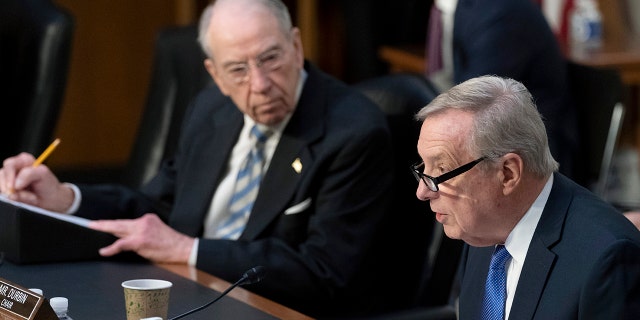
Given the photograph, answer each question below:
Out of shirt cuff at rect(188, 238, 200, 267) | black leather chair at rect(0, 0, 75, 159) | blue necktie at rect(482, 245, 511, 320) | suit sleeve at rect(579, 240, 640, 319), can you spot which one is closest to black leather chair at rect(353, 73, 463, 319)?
shirt cuff at rect(188, 238, 200, 267)

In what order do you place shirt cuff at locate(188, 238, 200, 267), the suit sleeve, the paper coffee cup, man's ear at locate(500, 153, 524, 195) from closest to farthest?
the suit sleeve → man's ear at locate(500, 153, 524, 195) → the paper coffee cup → shirt cuff at locate(188, 238, 200, 267)

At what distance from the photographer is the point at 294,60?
123 inches

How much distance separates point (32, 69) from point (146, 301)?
225 centimetres

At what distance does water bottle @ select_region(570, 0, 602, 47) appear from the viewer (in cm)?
600

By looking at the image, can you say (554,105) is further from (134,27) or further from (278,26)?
(134,27)

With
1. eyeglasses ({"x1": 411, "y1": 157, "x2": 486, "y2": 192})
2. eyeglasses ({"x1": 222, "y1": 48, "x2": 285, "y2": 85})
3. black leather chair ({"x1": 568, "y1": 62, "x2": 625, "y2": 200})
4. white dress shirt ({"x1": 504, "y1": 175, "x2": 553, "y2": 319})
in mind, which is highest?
eyeglasses ({"x1": 222, "y1": 48, "x2": 285, "y2": 85})

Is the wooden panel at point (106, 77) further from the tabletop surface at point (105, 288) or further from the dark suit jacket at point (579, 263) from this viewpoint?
the dark suit jacket at point (579, 263)

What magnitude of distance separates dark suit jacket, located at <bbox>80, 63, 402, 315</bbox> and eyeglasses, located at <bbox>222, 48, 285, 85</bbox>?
138mm

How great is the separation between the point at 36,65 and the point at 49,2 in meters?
0.28

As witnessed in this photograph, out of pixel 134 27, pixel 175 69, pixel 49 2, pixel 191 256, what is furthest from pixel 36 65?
pixel 134 27

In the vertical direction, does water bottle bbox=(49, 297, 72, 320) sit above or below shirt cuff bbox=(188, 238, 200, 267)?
above

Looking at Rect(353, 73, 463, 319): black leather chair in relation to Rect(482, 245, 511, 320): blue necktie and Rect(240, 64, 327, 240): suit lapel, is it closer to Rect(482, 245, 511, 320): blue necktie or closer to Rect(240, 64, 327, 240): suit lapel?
Rect(240, 64, 327, 240): suit lapel

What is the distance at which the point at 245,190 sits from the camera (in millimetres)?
3229

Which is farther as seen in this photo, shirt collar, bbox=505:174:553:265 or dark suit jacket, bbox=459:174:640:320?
shirt collar, bbox=505:174:553:265
